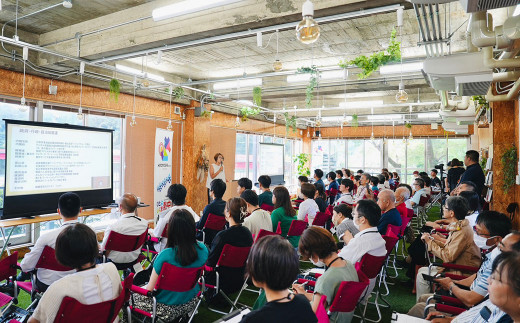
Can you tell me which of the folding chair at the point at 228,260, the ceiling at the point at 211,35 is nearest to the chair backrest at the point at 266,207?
the ceiling at the point at 211,35

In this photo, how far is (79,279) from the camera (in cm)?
193

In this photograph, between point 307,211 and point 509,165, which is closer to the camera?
point 307,211

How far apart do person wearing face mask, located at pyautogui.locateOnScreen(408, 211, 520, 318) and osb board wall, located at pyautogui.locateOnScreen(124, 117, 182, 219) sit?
21.5ft

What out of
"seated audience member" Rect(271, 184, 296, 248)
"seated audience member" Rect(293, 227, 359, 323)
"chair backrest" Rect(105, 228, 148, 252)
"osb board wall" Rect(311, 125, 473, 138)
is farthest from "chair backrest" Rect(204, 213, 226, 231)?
"osb board wall" Rect(311, 125, 473, 138)

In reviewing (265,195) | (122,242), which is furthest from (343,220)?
(122,242)

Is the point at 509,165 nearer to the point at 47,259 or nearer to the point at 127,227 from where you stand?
the point at 127,227

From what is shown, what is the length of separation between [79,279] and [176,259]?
2.65 feet

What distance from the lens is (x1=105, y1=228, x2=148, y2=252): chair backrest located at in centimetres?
341

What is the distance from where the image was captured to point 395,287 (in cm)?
461

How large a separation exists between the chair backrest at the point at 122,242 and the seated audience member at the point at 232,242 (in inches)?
31.0

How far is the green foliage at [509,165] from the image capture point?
5645 mm

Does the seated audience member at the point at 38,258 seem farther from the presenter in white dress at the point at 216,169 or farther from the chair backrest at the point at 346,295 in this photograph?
the presenter in white dress at the point at 216,169

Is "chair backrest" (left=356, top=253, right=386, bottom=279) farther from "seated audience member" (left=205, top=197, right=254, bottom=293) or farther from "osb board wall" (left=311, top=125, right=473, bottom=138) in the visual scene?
"osb board wall" (left=311, top=125, right=473, bottom=138)

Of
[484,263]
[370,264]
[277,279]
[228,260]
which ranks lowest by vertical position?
[228,260]
